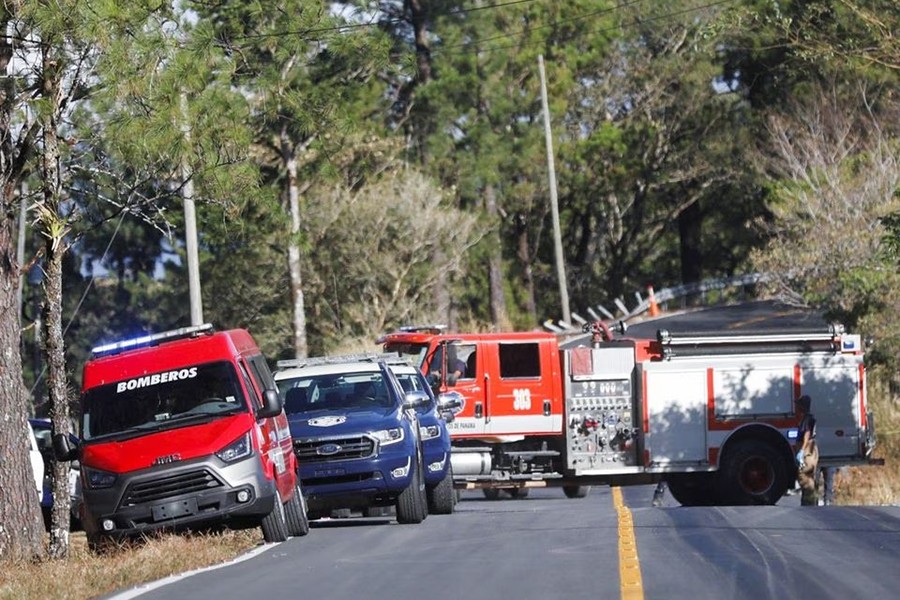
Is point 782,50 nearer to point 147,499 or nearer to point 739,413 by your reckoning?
point 739,413

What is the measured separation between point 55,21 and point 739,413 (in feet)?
37.3

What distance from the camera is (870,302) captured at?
1282 inches

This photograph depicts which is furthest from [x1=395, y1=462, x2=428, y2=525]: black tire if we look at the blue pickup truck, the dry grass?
the dry grass

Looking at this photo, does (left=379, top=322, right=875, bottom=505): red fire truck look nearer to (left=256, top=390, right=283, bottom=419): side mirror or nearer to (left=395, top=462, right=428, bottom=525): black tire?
(left=395, top=462, right=428, bottom=525): black tire

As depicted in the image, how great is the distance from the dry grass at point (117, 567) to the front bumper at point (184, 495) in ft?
0.81

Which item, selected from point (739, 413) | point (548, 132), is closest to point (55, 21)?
point (739, 413)

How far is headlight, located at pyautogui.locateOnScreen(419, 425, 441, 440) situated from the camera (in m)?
19.8

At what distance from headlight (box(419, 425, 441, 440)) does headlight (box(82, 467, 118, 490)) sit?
477 centimetres

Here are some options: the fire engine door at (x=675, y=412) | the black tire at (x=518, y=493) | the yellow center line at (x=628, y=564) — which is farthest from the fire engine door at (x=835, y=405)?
the black tire at (x=518, y=493)

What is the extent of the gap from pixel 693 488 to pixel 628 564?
1164 centimetres

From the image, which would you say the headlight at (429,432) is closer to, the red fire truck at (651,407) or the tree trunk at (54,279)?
the red fire truck at (651,407)

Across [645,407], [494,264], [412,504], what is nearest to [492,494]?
[645,407]

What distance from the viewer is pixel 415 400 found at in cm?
1931

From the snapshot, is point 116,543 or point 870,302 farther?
point 870,302
